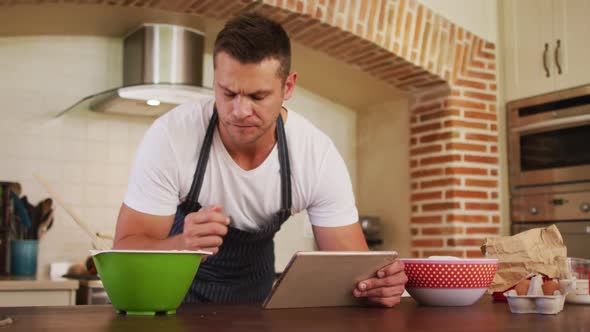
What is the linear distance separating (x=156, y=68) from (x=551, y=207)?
7.10 feet

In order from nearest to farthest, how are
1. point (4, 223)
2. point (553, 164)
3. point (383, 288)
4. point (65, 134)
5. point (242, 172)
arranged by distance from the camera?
point (383, 288) < point (242, 172) < point (4, 223) < point (65, 134) < point (553, 164)

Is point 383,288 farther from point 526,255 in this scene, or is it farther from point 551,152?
point 551,152

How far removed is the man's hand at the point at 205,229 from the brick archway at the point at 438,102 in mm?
2295

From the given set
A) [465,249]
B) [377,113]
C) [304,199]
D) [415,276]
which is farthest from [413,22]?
[415,276]

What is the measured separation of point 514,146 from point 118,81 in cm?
221

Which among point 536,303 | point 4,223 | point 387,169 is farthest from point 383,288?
point 387,169

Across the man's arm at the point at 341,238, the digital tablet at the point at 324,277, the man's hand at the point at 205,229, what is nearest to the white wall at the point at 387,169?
the man's arm at the point at 341,238

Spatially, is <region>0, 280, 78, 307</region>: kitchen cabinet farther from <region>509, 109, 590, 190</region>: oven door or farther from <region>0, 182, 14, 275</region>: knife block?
<region>509, 109, 590, 190</region>: oven door

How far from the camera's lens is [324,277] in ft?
4.47

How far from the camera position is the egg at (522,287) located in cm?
148

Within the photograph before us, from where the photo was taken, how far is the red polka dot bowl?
1446 millimetres

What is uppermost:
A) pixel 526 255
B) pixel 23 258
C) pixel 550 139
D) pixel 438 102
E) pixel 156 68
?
pixel 156 68

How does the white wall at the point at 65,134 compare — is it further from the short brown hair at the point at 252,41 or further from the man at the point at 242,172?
the short brown hair at the point at 252,41

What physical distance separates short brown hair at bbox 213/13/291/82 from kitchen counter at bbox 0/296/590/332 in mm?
617
